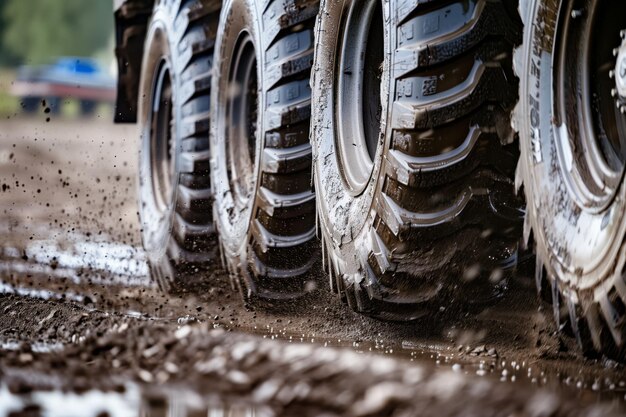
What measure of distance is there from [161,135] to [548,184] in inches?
163

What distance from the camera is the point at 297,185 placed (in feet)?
14.9

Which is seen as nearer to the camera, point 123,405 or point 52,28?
point 123,405

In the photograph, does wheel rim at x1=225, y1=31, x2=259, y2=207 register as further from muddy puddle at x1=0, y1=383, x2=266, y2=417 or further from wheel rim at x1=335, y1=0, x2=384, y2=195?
muddy puddle at x1=0, y1=383, x2=266, y2=417

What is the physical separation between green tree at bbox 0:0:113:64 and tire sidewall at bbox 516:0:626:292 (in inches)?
1378

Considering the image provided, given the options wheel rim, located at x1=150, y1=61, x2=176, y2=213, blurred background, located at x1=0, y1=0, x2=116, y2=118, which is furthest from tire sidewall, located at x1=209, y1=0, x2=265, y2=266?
blurred background, located at x1=0, y1=0, x2=116, y2=118

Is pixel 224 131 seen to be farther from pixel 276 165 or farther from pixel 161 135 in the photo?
pixel 161 135

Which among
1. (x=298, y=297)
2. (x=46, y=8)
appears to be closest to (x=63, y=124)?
(x=46, y=8)

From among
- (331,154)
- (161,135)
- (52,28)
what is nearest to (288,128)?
(331,154)

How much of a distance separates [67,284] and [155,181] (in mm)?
966

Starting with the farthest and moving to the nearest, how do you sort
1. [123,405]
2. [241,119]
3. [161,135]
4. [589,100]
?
1. [161,135]
2. [241,119]
3. [589,100]
4. [123,405]

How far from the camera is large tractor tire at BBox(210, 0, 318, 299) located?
4.50 m

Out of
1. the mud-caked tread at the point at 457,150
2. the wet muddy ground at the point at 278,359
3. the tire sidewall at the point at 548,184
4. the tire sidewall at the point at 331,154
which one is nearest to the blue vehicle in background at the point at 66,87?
the wet muddy ground at the point at 278,359

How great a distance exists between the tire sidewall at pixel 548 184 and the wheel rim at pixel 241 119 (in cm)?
236

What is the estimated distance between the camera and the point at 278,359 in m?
2.96
